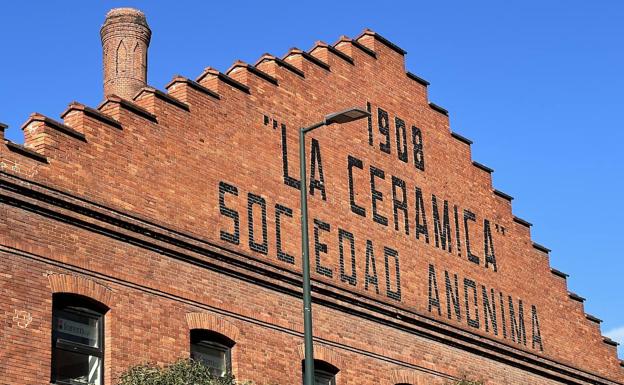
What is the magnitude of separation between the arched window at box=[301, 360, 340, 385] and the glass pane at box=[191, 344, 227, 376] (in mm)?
2606

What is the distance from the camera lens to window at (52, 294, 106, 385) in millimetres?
20797

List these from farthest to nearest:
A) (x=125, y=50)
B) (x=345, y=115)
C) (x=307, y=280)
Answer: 1. (x=125, y=50)
2. (x=345, y=115)
3. (x=307, y=280)

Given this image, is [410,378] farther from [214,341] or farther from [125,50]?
[125,50]

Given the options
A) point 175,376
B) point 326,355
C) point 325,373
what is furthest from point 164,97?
point 325,373

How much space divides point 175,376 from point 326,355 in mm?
6596

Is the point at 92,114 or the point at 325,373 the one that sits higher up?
the point at 92,114

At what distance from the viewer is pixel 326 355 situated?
25641 millimetres

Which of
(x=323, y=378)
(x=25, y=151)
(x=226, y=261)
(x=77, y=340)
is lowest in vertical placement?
(x=77, y=340)

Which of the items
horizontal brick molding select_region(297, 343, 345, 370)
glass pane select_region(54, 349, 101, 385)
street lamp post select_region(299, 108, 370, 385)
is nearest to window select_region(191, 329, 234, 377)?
horizontal brick molding select_region(297, 343, 345, 370)

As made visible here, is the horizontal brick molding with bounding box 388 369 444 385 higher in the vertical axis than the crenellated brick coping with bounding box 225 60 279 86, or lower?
lower

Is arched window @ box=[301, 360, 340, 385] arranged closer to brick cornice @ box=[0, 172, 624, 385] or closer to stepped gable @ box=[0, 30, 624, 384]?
brick cornice @ box=[0, 172, 624, 385]

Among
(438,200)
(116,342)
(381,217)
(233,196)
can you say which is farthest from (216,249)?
(438,200)

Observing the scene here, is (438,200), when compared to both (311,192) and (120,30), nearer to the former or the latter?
(311,192)

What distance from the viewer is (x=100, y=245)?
71.6 ft
